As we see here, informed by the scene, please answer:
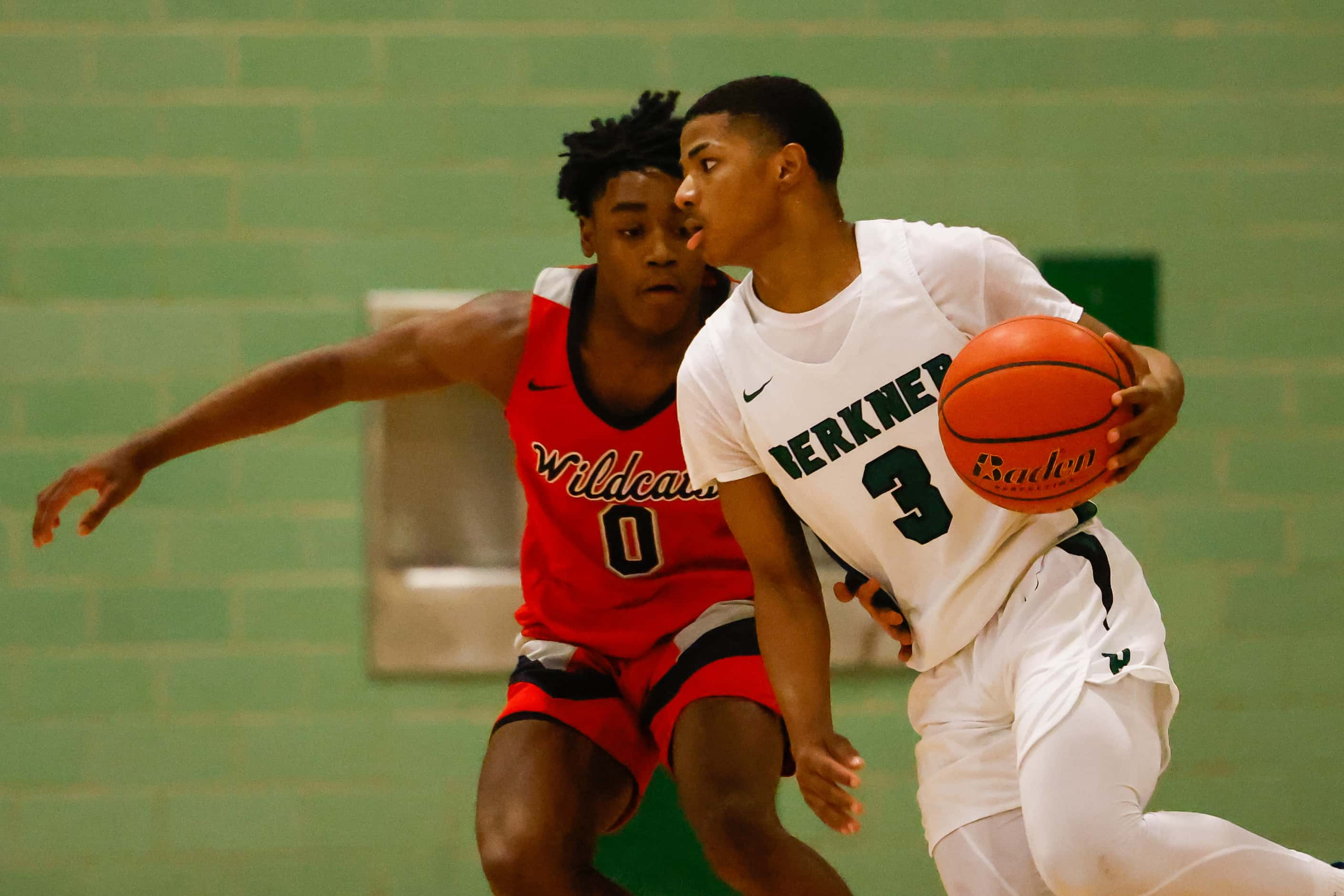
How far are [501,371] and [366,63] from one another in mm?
1586

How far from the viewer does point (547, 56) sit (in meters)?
4.02

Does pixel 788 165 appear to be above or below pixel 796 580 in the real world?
above

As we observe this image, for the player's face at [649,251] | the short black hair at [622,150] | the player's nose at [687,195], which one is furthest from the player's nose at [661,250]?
the player's nose at [687,195]

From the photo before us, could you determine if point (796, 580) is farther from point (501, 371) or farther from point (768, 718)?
point (501, 371)

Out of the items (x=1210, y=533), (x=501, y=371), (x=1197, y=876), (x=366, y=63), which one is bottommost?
(x=1197, y=876)

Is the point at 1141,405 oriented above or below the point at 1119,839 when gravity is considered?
above

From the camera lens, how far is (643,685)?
9.36 ft

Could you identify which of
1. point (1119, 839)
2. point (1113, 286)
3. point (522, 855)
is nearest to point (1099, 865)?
point (1119, 839)

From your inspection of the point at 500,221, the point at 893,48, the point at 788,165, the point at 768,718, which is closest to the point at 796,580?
the point at 768,718

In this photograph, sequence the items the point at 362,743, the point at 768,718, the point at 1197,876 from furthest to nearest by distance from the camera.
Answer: the point at 362,743, the point at 768,718, the point at 1197,876

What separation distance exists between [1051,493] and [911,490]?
0.32m

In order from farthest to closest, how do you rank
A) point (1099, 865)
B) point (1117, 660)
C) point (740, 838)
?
point (740, 838) < point (1117, 660) < point (1099, 865)

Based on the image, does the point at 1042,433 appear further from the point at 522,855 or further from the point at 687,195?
the point at 522,855

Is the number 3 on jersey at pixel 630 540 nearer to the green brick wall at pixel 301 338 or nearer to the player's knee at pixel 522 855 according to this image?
the player's knee at pixel 522 855
